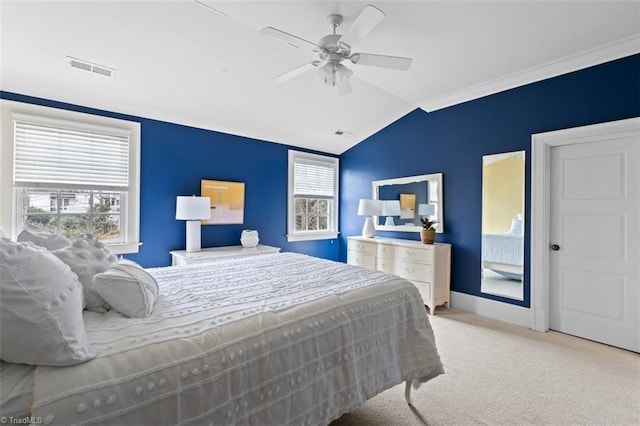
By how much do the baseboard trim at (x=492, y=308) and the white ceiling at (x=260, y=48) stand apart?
8.35 ft

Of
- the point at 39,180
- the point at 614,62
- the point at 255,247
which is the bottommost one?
the point at 255,247

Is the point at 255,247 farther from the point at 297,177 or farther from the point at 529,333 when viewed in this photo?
the point at 529,333

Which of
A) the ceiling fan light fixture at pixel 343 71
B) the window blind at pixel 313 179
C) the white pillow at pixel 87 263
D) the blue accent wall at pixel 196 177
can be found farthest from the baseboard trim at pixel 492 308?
the white pillow at pixel 87 263

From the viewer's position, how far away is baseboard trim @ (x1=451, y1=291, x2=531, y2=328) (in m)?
3.36

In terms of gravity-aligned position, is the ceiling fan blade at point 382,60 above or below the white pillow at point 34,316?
above

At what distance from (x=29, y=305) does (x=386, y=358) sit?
1589 millimetres

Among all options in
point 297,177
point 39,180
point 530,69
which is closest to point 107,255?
point 39,180

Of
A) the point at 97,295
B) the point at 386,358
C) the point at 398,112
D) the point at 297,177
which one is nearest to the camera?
the point at 97,295

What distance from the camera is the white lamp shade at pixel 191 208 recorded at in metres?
3.55

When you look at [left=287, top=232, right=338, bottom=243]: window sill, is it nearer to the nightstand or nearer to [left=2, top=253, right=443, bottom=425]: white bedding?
the nightstand

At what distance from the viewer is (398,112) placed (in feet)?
15.1

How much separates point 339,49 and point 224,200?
8.96ft

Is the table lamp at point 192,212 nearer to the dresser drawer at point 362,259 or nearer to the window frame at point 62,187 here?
the window frame at point 62,187

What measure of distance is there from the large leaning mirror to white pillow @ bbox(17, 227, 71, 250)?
3981 mm
